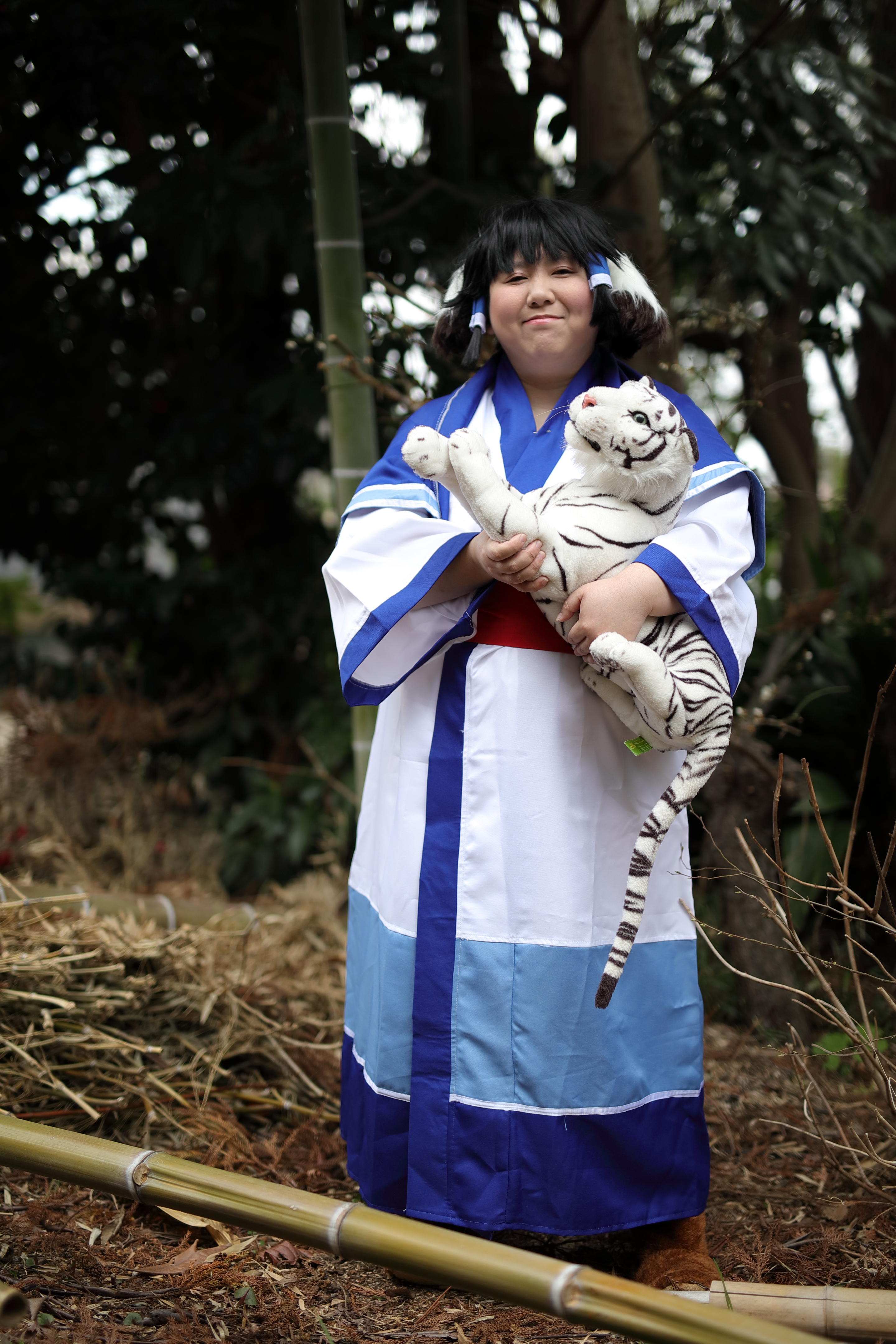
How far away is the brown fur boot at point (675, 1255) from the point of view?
5.37 ft

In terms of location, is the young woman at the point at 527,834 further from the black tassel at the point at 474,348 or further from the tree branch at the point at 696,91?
the tree branch at the point at 696,91

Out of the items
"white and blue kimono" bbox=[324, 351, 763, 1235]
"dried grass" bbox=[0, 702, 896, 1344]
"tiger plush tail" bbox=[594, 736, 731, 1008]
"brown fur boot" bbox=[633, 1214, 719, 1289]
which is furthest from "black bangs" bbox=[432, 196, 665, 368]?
"brown fur boot" bbox=[633, 1214, 719, 1289]

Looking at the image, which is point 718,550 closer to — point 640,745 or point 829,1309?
point 640,745

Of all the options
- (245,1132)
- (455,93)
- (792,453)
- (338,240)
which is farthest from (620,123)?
(245,1132)

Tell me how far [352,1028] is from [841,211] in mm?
2471

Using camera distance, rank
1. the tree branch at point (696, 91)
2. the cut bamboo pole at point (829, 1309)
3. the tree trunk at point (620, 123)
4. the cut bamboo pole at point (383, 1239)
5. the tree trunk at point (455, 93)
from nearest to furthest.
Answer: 1. the cut bamboo pole at point (383, 1239)
2. the cut bamboo pole at point (829, 1309)
3. the tree branch at point (696, 91)
4. the tree trunk at point (620, 123)
5. the tree trunk at point (455, 93)

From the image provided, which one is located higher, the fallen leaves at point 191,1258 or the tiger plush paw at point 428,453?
the tiger plush paw at point 428,453

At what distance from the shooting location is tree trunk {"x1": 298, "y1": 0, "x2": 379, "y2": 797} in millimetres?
2273

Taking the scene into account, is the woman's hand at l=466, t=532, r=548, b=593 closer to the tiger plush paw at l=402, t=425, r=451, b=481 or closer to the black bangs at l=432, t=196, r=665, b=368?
the tiger plush paw at l=402, t=425, r=451, b=481

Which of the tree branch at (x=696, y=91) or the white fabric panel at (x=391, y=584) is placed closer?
the white fabric panel at (x=391, y=584)

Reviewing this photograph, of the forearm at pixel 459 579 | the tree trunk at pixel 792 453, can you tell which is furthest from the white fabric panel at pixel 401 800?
A: the tree trunk at pixel 792 453

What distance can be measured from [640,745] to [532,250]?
2.57 feet

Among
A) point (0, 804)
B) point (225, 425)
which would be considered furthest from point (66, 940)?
point (225, 425)

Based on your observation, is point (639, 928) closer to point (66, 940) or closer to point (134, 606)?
point (66, 940)
